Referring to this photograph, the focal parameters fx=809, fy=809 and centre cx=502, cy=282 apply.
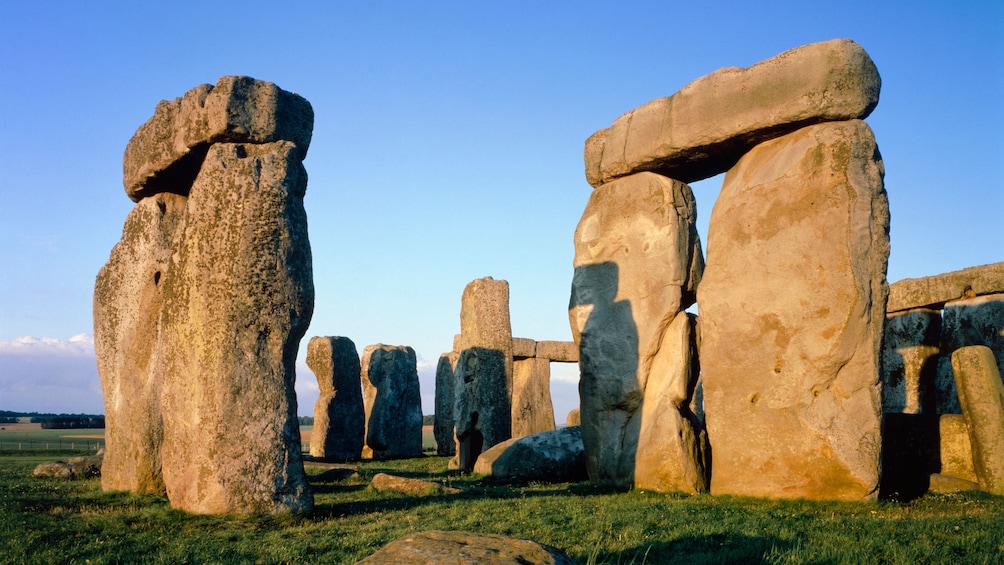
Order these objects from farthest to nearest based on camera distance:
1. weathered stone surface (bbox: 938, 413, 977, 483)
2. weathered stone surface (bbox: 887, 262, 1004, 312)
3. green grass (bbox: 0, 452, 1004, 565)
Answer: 1. weathered stone surface (bbox: 887, 262, 1004, 312)
2. weathered stone surface (bbox: 938, 413, 977, 483)
3. green grass (bbox: 0, 452, 1004, 565)

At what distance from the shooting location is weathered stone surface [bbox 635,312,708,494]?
1004 cm

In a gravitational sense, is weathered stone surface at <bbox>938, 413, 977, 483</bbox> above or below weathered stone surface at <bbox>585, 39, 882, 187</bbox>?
below

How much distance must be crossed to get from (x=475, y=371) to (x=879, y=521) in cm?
939

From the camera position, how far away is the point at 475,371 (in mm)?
16016

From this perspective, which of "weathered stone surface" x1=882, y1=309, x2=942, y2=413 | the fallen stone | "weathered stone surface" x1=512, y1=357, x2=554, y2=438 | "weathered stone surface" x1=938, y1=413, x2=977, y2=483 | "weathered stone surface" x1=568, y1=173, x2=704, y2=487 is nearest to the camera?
the fallen stone

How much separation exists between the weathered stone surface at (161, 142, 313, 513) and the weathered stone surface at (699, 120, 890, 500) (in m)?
5.11

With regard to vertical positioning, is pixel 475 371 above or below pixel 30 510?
above

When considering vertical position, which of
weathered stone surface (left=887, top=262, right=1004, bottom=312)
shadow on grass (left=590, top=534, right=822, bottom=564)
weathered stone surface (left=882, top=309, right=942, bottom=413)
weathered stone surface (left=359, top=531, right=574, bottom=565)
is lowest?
shadow on grass (left=590, top=534, right=822, bottom=564)

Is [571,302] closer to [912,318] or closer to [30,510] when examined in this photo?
[30,510]

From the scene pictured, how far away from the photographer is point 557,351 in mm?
23750

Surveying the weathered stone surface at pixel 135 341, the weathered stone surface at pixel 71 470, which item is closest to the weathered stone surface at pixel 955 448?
the weathered stone surface at pixel 135 341

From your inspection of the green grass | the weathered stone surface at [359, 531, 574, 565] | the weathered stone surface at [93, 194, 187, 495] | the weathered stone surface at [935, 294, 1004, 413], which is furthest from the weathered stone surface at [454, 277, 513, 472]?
the weathered stone surface at [359, 531, 574, 565]

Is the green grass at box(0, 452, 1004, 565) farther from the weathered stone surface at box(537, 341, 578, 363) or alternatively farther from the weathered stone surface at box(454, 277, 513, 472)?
the weathered stone surface at box(537, 341, 578, 363)

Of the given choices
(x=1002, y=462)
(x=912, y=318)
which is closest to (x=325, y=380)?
(x=912, y=318)
